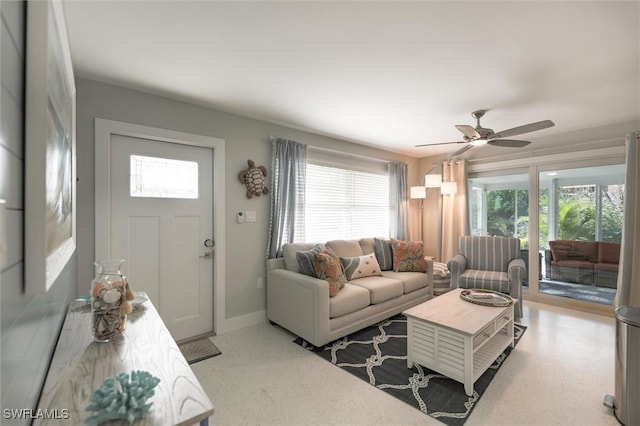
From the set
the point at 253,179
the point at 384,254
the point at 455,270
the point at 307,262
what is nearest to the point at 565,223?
the point at 455,270

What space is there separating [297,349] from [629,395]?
7.63 ft

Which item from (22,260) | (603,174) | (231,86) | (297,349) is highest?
(231,86)

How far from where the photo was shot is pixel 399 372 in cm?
232

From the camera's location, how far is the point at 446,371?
2133mm

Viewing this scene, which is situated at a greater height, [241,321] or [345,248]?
[345,248]

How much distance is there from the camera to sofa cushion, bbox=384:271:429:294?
11.8ft

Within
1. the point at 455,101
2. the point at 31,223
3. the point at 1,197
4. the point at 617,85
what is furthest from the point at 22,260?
the point at 617,85

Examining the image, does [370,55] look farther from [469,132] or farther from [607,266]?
[607,266]

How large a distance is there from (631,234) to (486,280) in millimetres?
1652

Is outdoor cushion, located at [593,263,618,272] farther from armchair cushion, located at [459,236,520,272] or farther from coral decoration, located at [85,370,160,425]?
coral decoration, located at [85,370,160,425]

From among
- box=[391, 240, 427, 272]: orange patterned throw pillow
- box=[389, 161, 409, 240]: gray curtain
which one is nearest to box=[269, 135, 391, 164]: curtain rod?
box=[389, 161, 409, 240]: gray curtain

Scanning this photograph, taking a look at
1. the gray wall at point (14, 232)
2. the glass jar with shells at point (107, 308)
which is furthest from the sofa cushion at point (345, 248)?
the gray wall at point (14, 232)

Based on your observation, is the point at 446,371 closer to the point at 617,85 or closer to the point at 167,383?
the point at 167,383

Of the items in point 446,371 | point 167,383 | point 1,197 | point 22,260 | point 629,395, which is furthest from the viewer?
point 446,371
